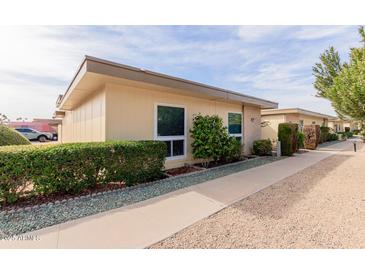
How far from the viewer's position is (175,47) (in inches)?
267

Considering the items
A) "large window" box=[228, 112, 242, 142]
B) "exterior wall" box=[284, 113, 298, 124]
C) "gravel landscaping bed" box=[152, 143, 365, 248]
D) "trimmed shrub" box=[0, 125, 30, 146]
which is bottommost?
"gravel landscaping bed" box=[152, 143, 365, 248]

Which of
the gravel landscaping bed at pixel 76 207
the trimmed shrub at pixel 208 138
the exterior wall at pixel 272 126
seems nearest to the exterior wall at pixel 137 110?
the trimmed shrub at pixel 208 138

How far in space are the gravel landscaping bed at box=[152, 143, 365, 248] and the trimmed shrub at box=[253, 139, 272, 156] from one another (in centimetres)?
586

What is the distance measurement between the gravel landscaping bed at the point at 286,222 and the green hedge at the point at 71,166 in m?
2.63

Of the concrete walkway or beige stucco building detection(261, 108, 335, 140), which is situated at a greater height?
beige stucco building detection(261, 108, 335, 140)

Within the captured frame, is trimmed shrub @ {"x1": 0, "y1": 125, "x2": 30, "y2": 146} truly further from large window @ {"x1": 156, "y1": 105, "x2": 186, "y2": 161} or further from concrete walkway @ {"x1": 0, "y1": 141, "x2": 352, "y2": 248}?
concrete walkway @ {"x1": 0, "y1": 141, "x2": 352, "y2": 248}

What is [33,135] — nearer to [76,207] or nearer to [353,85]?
[76,207]

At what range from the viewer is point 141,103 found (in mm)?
6391

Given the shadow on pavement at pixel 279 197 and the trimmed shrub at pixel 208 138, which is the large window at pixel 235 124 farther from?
the shadow on pavement at pixel 279 197

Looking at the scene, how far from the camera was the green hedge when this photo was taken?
3.68m

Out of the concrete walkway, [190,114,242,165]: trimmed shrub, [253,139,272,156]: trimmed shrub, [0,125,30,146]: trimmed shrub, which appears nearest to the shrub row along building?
[190,114,242,165]: trimmed shrub

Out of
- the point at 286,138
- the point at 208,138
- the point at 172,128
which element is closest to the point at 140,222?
the point at 172,128
